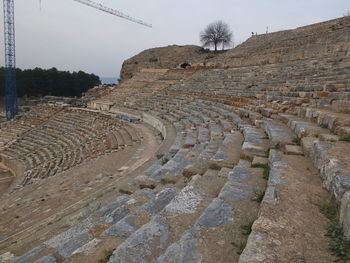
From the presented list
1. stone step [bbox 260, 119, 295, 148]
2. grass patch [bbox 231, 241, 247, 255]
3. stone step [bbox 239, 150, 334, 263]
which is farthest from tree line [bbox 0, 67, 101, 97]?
grass patch [bbox 231, 241, 247, 255]

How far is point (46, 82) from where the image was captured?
4709cm

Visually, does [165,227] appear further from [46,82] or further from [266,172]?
[46,82]

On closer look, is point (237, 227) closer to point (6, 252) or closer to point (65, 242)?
point (65, 242)

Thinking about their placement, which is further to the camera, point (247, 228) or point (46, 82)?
point (46, 82)

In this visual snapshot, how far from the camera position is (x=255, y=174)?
124 inches

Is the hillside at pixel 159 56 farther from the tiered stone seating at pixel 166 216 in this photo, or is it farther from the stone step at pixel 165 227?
the stone step at pixel 165 227

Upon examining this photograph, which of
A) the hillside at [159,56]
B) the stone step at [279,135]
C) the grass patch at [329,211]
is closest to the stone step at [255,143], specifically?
the stone step at [279,135]

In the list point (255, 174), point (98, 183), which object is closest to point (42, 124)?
point (98, 183)

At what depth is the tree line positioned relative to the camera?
151 ft

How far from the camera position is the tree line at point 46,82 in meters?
45.9

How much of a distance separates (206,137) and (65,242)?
4.64 m

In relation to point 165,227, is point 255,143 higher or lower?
higher

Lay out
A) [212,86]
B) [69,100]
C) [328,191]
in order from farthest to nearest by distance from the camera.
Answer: [69,100] < [212,86] < [328,191]

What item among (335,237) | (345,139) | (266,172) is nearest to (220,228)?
(335,237)
